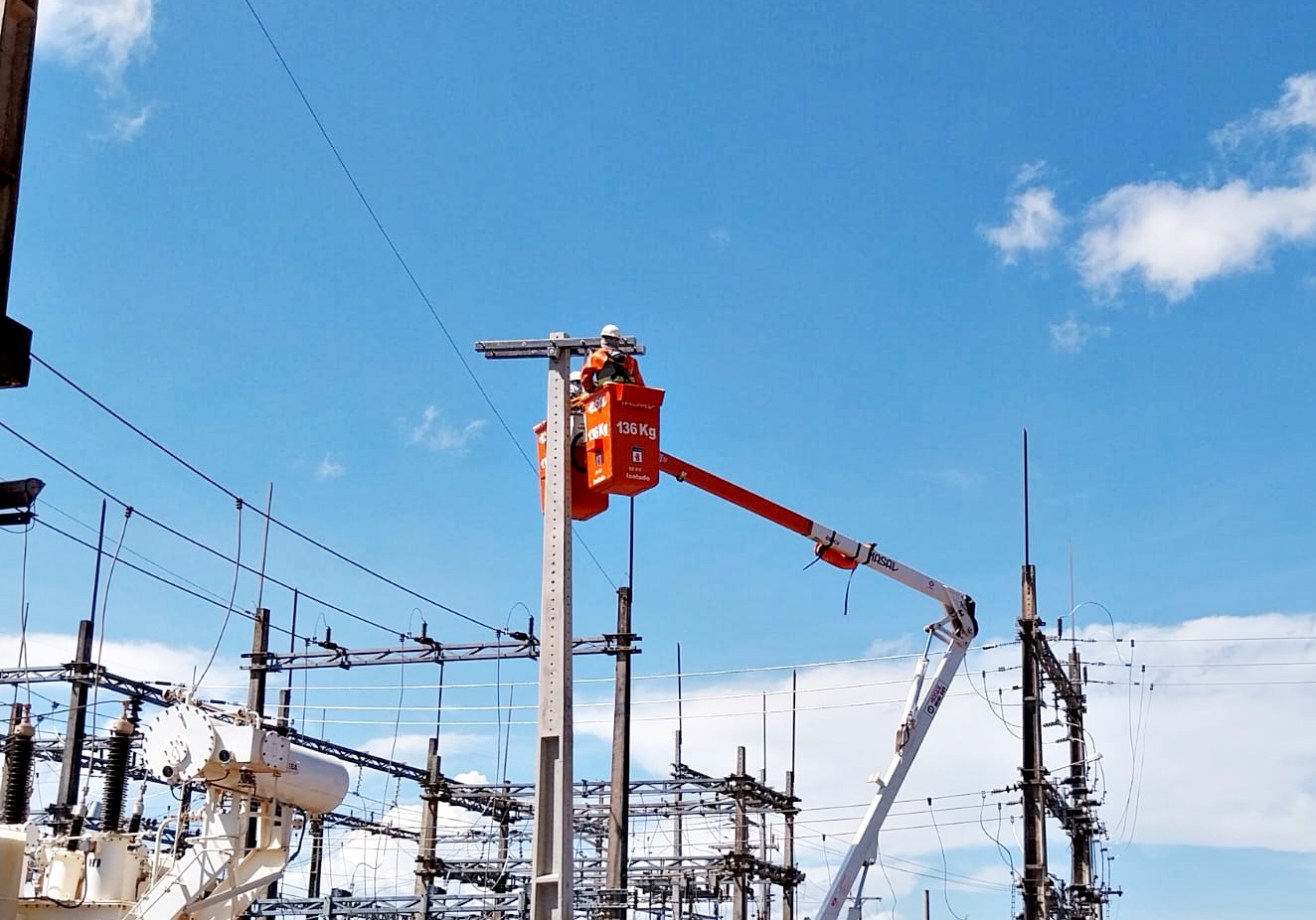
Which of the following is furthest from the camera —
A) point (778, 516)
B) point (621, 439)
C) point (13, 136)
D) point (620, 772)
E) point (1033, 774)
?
point (620, 772)

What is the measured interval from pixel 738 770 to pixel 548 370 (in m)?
25.6

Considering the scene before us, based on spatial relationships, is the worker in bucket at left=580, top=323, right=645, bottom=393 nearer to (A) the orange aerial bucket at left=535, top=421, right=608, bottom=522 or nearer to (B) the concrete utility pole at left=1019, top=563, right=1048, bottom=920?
(A) the orange aerial bucket at left=535, top=421, right=608, bottom=522

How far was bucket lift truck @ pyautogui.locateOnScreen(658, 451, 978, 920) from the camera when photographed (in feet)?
65.9

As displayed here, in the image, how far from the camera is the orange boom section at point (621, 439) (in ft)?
47.4

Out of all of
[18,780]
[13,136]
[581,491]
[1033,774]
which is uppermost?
[13,136]

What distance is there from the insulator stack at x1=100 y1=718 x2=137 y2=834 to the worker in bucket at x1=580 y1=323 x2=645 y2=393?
10545 millimetres

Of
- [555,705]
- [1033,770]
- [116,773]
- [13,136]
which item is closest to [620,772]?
[1033,770]

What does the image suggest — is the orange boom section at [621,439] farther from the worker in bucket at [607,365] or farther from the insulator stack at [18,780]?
the insulator stack at [18,780]

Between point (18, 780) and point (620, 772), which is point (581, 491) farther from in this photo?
point (620, 772)

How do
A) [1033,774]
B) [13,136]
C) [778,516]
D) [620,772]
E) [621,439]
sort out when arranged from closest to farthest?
[13,136] < [621,439] < [778,516] < [1033,774] < [620,772]

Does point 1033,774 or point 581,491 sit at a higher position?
point 581,491

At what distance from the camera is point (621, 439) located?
571 inches

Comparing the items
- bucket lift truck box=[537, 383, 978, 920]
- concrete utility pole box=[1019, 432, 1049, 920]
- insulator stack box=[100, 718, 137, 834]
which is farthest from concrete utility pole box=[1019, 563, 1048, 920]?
insulator stack box=[100, 718, 137, 834]

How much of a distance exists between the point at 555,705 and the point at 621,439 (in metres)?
2.75
